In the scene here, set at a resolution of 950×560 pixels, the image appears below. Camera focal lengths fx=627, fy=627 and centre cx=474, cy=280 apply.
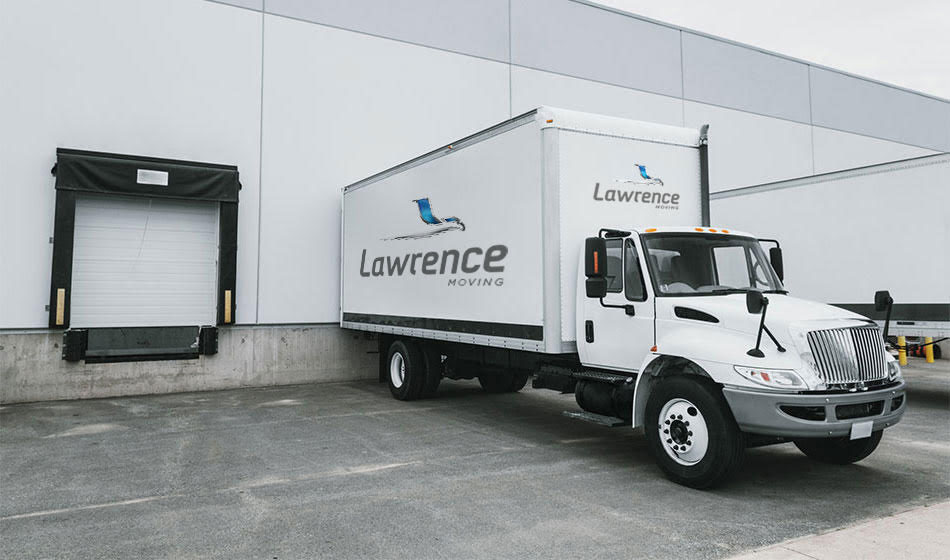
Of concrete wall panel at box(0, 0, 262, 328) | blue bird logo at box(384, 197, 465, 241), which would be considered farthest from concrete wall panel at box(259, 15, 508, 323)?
blue bird logo at box(384, 197, 465, 241)

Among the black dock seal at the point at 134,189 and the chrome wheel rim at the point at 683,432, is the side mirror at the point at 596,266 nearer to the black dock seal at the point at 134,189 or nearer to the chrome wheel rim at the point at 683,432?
the chrome wheel rim at the point at 683,432

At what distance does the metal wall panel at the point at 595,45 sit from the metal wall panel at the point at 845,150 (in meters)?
6.75

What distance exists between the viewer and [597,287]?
262 inches

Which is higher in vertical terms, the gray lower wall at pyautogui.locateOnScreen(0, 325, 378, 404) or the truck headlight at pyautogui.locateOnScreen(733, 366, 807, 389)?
the truck headlight at pyautogui.locateOnScreen(733, 366, 807, 389)

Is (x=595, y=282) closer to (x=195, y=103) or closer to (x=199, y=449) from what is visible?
(x=199, y=449)

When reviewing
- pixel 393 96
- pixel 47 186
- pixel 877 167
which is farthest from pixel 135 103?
pixel 877 167

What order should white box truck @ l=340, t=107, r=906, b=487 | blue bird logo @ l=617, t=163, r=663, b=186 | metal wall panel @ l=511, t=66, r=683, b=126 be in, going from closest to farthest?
white box truck @ l=340, t=107, r=906, b=487, blue bird logo @ l=617, t=163, r=663, b=186, metal wall panel @ l=511, t=66, r=683, b=126

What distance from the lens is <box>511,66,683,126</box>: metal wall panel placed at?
16266mm

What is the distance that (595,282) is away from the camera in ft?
21.9

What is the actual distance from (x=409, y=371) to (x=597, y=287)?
194 inches

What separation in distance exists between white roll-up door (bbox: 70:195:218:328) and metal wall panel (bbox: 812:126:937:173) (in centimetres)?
1975

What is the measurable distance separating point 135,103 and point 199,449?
307 inches

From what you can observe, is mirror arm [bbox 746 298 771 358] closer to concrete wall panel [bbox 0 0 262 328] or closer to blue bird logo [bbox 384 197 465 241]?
blue bird logo [bbox 384 197 465 241]

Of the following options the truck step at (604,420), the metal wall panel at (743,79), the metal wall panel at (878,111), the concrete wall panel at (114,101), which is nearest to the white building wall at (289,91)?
the concrete wall panel at (114,101)
